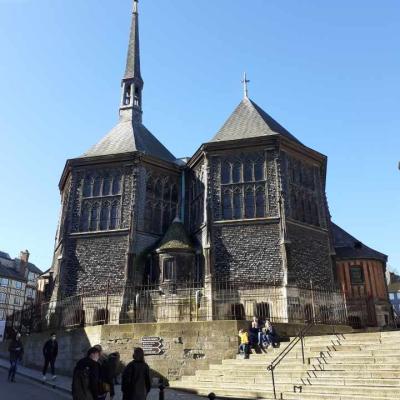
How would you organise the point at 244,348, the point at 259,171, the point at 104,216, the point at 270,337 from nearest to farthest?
1. the point at 244,348
2. the point at 270,337
3. the point at 259,171
4. the point at 104,216

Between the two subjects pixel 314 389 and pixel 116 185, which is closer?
pixel 314 389

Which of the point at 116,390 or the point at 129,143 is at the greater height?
the point at 129,143

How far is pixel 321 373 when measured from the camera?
34.5 ft

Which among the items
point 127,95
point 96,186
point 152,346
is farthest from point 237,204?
point 127,95

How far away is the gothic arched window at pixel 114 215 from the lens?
2380cm

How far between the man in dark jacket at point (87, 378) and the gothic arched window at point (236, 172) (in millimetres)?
17619

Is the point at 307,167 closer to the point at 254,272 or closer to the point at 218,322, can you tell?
the point at 254,272

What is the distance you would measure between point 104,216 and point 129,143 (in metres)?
5.61

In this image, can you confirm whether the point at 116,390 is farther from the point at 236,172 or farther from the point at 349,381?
the point at 236,172

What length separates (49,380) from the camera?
552 inches

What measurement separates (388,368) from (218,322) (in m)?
5.95

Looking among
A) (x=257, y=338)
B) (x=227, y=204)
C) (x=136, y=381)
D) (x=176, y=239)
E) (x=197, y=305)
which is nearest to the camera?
(x=136, y=381)

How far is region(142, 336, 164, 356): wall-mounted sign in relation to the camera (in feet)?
46.8

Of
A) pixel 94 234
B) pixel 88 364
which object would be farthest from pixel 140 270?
pixel 88 364
